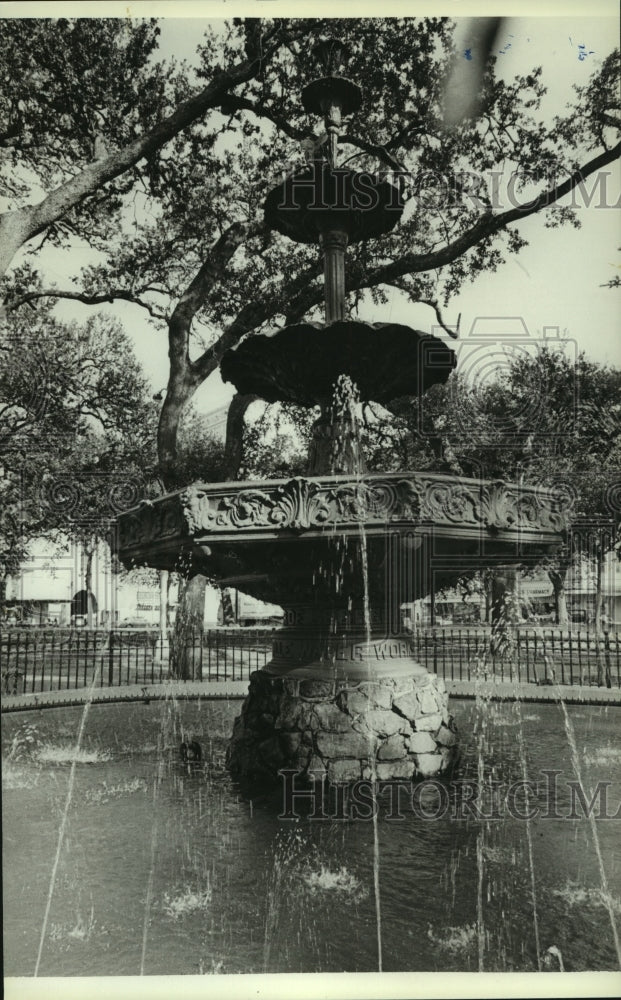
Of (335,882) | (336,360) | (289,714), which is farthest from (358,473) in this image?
(335,882)

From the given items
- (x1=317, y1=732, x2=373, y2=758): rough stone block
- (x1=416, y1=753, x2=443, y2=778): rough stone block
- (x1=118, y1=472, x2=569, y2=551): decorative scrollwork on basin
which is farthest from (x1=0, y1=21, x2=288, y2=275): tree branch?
(x1=416, y1=753, x2=443, y2=778): rough stone block

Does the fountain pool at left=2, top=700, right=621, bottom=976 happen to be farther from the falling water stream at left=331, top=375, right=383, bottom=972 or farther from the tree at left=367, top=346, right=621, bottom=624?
the tree at left=367, top=346, right=621, bottom=624

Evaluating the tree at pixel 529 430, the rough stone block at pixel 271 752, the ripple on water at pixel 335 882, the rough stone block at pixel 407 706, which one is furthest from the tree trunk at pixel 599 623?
the ripple on water at pixel 335 882

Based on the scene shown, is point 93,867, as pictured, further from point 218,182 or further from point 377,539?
point 218,182

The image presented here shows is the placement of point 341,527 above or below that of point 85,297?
below

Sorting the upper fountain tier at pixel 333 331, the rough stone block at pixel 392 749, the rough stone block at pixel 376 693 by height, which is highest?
the upper fountain tier at pixel 333 331

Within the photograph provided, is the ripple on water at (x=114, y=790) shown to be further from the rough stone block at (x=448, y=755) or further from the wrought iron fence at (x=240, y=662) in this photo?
the rough stone block at (x=448, y=755)

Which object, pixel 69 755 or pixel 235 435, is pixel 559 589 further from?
pixel 69 755

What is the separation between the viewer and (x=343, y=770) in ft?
18.8

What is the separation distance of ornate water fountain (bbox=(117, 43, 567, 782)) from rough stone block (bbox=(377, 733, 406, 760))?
0.7 inches

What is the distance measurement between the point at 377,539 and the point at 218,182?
10131 mm

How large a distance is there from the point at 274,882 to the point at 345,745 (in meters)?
1.81

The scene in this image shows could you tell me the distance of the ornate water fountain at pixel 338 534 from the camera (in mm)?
5270

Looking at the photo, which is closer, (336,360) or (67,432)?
(336,360)
